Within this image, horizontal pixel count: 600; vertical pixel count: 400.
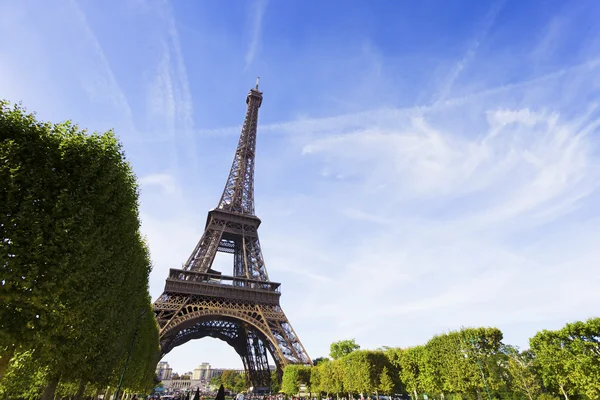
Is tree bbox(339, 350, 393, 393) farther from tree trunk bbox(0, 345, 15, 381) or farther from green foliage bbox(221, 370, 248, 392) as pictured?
green foliage bbox(221, 370, 248, 392)

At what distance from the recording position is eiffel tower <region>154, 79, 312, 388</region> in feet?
137

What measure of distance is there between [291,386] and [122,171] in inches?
1686

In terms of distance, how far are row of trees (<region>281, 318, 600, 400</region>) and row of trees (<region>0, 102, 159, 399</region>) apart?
2645 centimetres

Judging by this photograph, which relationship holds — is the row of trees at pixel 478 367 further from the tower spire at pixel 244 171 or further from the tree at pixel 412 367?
the tower spire at pixel 244 171

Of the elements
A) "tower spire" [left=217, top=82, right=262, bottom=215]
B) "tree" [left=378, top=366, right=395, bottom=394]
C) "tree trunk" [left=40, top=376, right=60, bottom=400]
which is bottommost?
"tree trunk" [left=40, top=376, right=60, bottom=400]

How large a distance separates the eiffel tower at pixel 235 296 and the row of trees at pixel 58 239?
26452 mm

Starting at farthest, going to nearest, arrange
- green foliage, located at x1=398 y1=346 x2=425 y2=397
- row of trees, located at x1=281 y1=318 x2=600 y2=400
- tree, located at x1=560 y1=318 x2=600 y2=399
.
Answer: green foliage, located at x1=398 y1=346 x2=425 y2=397, row of trees, located at x1=281 y1=318 x2=600 y2=400, tree, located at x1=560 y1=318 x2=600 y2=399

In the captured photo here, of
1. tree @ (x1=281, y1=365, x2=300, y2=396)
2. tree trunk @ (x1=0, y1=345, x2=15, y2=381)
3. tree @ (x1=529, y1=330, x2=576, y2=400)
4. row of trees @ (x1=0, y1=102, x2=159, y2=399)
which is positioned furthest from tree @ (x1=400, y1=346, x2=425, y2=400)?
tree trunk @ (x1=0, y1=345, x2=15, y2=381)

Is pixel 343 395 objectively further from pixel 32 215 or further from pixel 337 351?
pixel 32 215

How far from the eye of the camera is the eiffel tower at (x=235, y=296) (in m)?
41.9

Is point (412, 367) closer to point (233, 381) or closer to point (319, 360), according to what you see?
point (319, 360)

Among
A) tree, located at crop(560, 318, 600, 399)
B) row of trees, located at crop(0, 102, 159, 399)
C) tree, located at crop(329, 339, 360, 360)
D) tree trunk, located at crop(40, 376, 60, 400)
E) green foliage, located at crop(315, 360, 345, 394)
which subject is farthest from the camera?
tree, located at crop(329, 339, 360, 360)

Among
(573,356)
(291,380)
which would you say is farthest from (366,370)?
(573,356)

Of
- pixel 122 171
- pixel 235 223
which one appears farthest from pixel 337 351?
pixel 122 171
